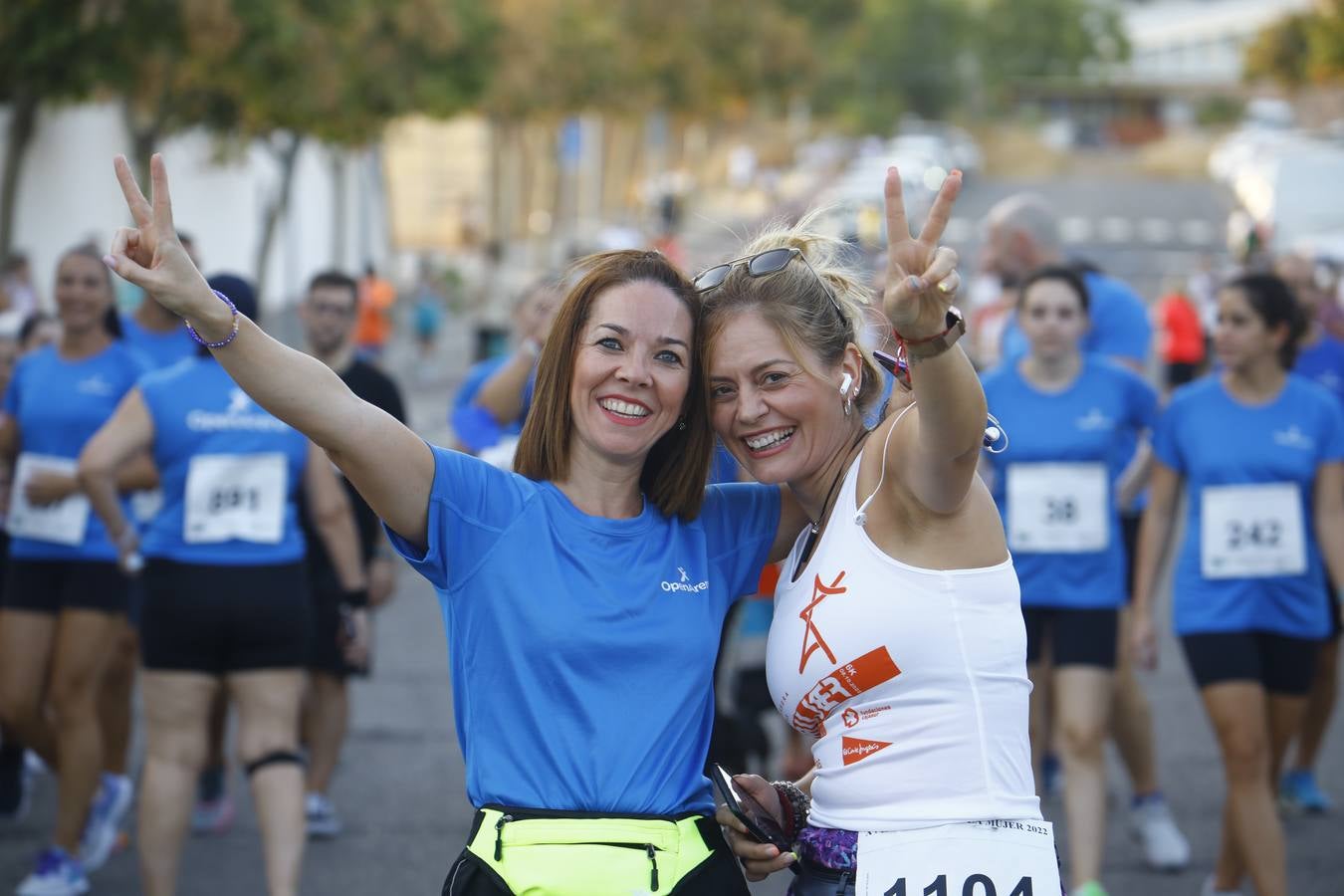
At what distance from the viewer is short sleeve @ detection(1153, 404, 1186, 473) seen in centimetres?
620

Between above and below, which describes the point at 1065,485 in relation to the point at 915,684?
above

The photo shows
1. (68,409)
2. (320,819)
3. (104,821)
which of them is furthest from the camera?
(320,819)

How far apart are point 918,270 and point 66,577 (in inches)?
183

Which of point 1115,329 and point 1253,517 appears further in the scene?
point 1115,329

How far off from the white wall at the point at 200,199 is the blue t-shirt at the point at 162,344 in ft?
22.2

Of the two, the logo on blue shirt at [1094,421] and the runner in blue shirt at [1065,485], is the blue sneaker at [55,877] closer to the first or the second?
the runner in blue shirt at [1065,485]

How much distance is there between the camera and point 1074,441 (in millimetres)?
6340

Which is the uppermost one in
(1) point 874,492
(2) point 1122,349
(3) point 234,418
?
(2) point 1122,349

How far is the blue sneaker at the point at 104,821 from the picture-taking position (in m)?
6.61

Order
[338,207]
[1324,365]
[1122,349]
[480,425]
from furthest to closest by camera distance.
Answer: [338,207] → [1324,365] → [1122,349] → [480,425]

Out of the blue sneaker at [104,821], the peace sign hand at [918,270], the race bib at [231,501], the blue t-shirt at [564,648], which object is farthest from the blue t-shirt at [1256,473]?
the blue sneaker at [104,821]

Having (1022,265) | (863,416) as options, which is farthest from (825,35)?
(863,416)

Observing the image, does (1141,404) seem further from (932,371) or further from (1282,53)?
(1282,53)

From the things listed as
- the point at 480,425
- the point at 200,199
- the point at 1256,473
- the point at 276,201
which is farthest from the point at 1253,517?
the point at 200,199
